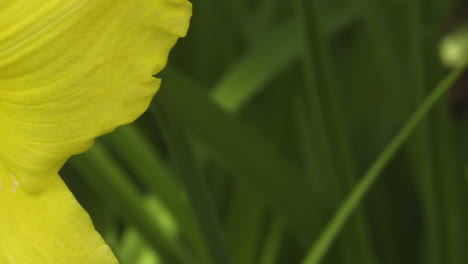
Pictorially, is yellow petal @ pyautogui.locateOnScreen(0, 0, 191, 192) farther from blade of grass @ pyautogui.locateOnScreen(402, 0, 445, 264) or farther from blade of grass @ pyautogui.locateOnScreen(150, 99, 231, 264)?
blade of grass @ pyautogui.locateOnScreen(402, 0, 445, 264)

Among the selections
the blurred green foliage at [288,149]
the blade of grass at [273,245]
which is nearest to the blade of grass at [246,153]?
the blurred green foliage at [288,149]

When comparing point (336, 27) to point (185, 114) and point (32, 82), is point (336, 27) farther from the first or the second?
point (32, 82)

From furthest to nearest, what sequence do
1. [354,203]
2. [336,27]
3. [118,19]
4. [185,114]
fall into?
[336,27]
[185,114]
[354,203]
[118,19]

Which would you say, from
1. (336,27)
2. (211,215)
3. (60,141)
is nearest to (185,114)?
(211,215)

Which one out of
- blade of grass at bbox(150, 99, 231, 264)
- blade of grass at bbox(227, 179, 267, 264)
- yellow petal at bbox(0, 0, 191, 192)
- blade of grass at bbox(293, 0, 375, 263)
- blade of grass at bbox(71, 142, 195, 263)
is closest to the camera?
yellow petal at bbox(0, 0, 191, 192)

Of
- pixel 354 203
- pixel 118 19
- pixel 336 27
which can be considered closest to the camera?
pixel 118 19

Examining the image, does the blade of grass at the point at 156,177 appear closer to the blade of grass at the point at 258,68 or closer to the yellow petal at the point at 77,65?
the blade of grass at the point at 258,68

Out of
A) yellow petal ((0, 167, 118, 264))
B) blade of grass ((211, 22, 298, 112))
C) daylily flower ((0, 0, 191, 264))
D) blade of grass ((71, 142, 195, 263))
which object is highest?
daylily flower ((0, 0, 191, 264))

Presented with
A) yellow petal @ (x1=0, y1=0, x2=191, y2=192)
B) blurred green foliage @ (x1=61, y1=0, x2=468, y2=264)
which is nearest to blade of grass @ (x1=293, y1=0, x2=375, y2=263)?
blurred green foliage @ (x1=61, y1=0, x2=468, y2=264)
